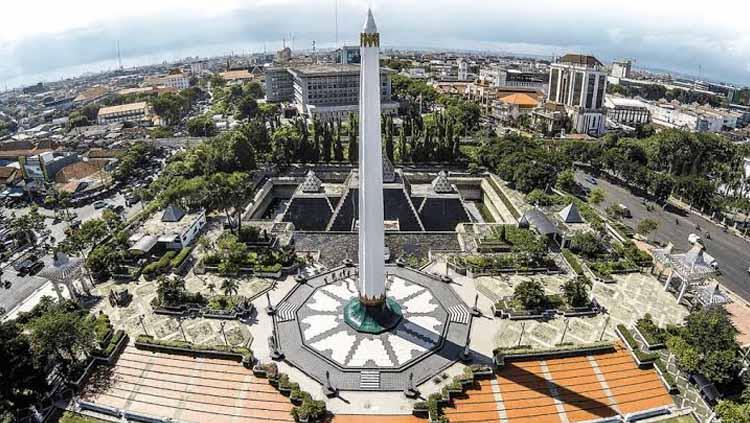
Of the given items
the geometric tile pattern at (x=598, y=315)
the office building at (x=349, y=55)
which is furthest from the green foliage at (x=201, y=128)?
the office building at (x=349, y=55)

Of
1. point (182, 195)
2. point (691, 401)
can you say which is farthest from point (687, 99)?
point (182, 195)

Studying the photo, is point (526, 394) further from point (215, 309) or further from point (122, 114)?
point (122, 114)

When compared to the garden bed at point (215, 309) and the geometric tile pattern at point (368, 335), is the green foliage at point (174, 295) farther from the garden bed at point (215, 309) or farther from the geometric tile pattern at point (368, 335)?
the geometric tile pattern at point (368, 335)

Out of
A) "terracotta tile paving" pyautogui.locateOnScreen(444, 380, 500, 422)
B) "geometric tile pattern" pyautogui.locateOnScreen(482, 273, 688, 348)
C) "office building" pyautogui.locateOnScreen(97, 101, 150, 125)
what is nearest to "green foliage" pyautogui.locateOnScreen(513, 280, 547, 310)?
"geometric tile pattern" pyautogui.locateOnScreen(482, 273, 688, 348)

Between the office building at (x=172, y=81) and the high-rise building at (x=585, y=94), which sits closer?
the high-rise building at (x=585, y=94)

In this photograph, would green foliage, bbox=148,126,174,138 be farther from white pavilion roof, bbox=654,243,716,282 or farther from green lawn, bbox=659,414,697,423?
green lawn, bbox=659,414,697,423

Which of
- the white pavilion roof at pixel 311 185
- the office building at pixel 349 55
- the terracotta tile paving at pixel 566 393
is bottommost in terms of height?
the terracotta tile paving at pixel 566 393

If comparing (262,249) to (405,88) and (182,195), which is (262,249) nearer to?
(182,195)

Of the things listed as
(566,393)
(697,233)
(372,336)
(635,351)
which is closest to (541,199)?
(697,233)
